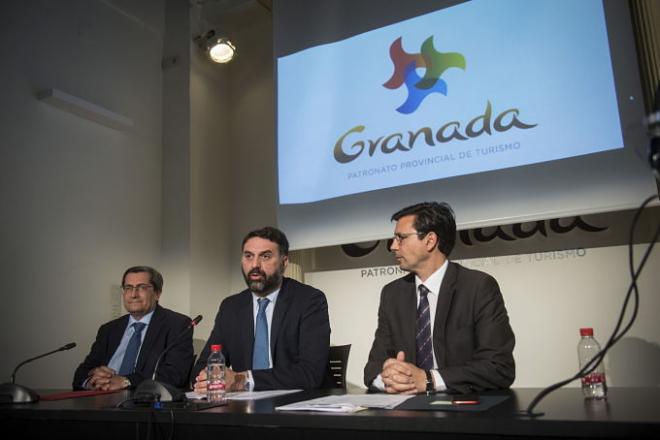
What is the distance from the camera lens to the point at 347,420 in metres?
1.19

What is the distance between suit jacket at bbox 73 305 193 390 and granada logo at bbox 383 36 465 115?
1.83 metres

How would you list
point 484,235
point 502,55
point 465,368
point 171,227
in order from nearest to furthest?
point 465,368
point 502,55
point 484,235
point 171,227

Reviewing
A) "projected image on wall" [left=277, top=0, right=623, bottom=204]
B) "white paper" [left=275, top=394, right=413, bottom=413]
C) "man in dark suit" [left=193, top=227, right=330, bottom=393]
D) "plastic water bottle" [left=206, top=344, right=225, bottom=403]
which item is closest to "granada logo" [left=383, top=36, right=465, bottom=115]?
"projected image on wall" [left=277, top=0, right=623, bottom=204]

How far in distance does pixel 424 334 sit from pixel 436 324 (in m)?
0.09

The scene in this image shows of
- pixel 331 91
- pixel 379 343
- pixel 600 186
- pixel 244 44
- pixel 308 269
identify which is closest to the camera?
pixel 379 343

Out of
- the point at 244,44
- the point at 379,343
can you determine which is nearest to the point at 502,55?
the point at 379,343

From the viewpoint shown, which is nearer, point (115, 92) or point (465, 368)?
point (465, 368)

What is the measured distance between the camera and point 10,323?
307cm

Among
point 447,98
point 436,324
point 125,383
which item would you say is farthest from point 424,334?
point 447,98

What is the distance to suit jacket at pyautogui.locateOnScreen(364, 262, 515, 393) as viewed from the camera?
1776 mm

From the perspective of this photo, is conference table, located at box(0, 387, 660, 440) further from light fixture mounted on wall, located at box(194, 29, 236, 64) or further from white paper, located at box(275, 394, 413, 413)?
light fixture mounted on wall, located at box(194, 29, 236, 64)

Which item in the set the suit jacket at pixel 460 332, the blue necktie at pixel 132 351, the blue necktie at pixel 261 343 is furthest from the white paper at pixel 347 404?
the blue necktie at pixel 132 351

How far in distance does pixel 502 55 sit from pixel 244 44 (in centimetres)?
252

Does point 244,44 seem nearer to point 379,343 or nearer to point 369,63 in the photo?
point 369,63
